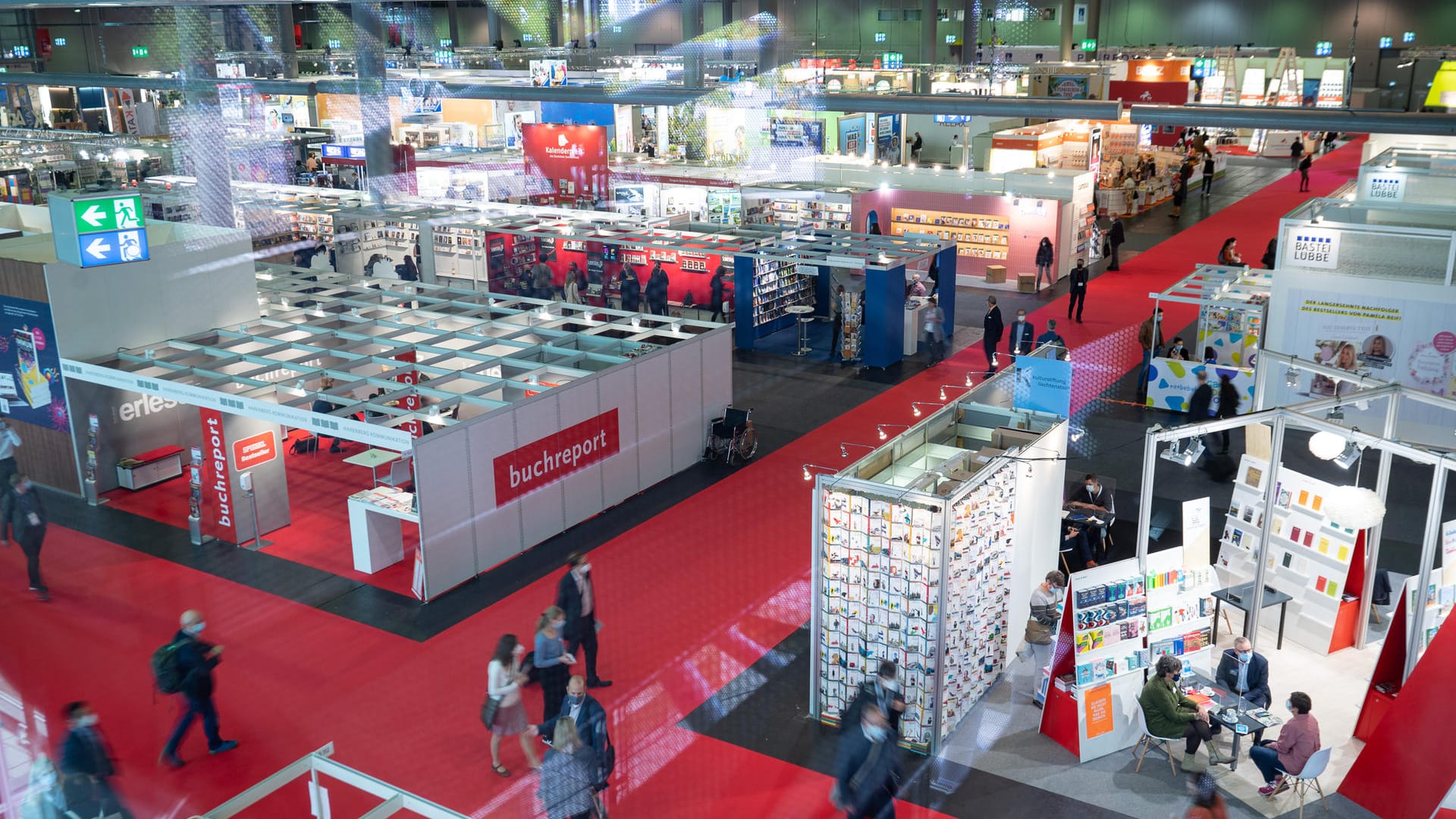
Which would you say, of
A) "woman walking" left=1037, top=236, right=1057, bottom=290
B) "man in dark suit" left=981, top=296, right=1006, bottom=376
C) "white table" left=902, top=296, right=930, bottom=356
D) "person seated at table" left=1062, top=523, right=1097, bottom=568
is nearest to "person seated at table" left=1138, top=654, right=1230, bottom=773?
"person seated at table" left=1062, top=523, right=1097, bottom=568

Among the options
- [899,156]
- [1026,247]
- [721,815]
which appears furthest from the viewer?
[899,156]

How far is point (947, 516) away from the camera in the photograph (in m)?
7.15

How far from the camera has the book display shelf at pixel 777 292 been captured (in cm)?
1744

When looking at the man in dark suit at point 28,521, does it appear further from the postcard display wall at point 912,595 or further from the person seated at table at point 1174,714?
the person seated at table at point 1174,714

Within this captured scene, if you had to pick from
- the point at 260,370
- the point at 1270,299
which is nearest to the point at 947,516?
the point at 260,370

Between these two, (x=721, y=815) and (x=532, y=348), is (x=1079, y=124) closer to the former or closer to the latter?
(x=532, y=348)

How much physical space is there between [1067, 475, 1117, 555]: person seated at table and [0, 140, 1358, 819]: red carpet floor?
2.46 meters

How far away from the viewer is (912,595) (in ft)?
24.3

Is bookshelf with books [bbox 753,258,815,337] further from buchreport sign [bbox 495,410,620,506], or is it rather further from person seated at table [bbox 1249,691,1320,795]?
person seated at table [bbox 1249,691,1320,795]

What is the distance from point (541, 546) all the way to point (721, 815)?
4.43 m

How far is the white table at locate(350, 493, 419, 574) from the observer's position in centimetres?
1013

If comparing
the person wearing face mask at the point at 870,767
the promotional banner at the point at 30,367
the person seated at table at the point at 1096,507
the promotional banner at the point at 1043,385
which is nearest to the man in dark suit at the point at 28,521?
the promotional banner at the point at 30,367

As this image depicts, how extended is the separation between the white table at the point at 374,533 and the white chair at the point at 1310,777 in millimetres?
7014

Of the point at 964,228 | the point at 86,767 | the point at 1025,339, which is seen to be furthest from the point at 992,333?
the point at 86,767
